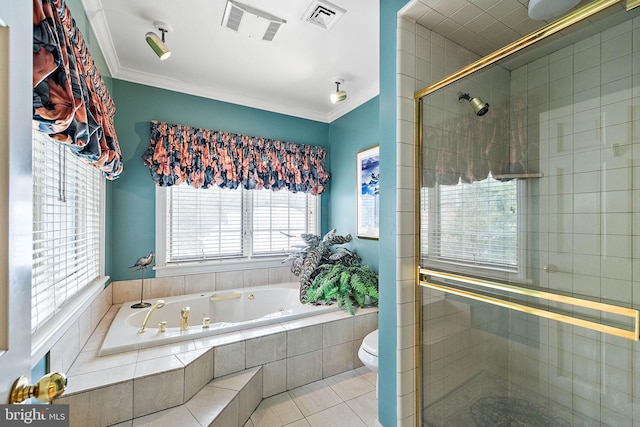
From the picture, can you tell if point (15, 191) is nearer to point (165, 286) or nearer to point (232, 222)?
point (165, 286)

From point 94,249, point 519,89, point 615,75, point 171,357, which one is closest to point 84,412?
point 171,357

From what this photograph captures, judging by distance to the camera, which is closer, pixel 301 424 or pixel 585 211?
pixel 585 211

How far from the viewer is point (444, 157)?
1.56 metres

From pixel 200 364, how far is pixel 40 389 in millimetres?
1332

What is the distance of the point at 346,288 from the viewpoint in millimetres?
2559

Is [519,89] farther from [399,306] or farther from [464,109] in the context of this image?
[399,306]

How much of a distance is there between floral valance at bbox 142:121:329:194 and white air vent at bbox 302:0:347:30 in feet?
4.92

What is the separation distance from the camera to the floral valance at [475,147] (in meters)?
1.54

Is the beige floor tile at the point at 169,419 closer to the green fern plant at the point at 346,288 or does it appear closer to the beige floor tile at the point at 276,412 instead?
the beige floor tile at the point at 276,412

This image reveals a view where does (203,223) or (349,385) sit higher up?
(203,223)

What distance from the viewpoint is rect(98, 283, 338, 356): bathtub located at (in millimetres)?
1885

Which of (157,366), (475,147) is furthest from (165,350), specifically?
(475,147)

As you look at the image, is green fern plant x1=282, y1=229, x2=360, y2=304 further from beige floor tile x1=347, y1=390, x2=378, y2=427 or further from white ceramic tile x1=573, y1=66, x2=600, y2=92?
white ceramic tile x1=573, y1=66, x2=600, y2=92

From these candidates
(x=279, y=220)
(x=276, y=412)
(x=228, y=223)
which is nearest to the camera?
(x=276, y=412)
